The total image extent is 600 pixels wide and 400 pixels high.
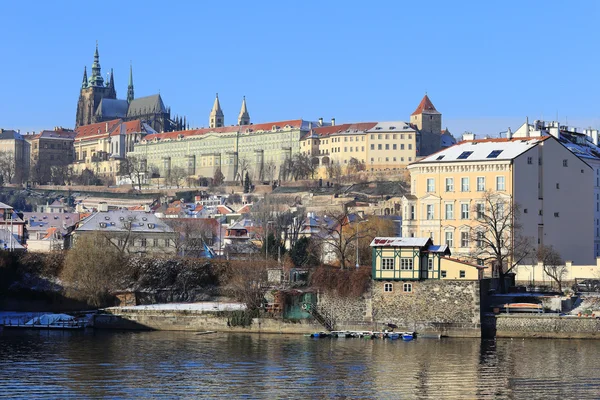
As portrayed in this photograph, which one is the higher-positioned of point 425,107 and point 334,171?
point 425,107

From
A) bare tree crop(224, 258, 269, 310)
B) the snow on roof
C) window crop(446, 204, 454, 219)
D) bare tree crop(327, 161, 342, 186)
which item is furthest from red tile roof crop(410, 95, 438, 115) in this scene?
bare tree crop(224, 258, 269, 310)

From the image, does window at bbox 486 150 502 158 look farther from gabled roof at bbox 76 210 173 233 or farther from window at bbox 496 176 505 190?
gabled roof at bbox 76 210 173 233

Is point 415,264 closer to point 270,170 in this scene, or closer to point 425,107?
point 425,107

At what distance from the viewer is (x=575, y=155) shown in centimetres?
6438

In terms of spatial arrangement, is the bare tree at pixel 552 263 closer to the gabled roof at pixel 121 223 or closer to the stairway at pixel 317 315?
the stairway at pixel 317 315

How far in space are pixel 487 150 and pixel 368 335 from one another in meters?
17.7

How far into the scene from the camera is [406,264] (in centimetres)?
5088

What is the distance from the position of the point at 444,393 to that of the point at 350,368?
516 centimetres

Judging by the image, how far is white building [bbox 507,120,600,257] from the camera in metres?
68.7

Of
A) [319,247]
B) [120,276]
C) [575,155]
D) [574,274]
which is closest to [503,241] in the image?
[574,274]

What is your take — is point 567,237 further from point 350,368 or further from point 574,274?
point 350,368

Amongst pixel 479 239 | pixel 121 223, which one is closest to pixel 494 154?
pixel 479 239

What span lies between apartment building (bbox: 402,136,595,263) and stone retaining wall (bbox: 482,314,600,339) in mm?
10757

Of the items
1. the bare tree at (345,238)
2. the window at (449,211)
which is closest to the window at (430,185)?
the window at (449,211)
